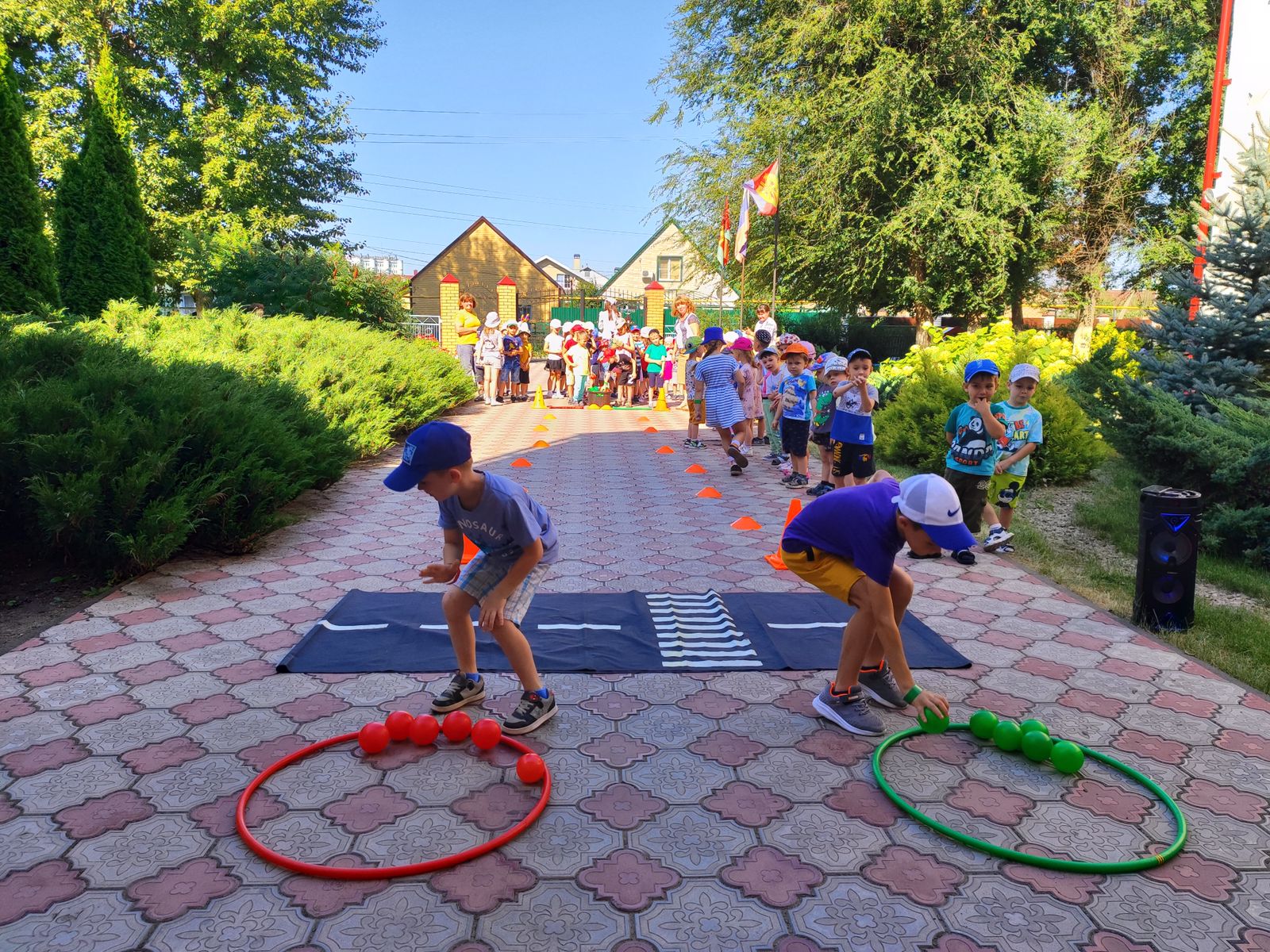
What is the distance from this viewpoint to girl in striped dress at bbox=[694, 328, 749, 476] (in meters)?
10.8

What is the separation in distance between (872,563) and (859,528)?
0.18m

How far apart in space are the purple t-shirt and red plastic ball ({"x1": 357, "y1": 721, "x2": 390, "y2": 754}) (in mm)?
2033

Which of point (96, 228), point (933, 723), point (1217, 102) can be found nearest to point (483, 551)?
point (933, 723)

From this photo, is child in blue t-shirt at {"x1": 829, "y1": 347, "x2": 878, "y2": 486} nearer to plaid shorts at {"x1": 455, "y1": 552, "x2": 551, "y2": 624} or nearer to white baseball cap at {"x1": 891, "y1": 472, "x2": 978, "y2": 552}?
white baseball cap at {"x1": 891, "y1": 472, "x2": 978, "y2": 552}

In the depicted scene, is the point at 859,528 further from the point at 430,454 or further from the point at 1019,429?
the point at 1019,429

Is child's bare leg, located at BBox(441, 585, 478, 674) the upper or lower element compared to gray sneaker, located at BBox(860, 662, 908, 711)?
upper

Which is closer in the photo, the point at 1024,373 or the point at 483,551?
the point at 483,551

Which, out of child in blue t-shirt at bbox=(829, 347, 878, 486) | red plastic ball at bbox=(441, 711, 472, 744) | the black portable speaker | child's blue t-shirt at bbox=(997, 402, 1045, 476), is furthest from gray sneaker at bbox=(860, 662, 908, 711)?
child in blue t-shirt at bbox=(829, 347, 878, 486)

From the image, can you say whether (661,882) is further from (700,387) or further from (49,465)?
(700,387)

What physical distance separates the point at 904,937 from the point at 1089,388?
614cm

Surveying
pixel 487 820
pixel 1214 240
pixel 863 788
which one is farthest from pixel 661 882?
pixel 1214 240

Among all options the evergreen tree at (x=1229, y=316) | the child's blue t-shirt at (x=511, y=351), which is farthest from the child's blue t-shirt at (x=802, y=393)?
the child's blue t-shirt at (x=511, y=351)

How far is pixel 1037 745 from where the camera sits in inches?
145

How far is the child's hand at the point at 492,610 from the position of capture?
371 cm
